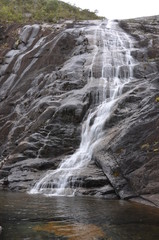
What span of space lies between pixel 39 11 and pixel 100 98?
3143 cm

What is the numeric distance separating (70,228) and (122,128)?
941 centimetres

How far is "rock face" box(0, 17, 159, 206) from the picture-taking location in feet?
50.6

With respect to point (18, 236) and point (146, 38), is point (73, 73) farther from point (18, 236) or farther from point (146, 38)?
point (18, 236)

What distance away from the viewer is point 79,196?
15.8 m

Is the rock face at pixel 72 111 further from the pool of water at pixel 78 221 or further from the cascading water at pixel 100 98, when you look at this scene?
the pool of water at pixel 78 221

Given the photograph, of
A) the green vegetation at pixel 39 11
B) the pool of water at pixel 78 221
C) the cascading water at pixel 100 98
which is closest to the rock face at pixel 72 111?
the cascading water at pixel 100 98

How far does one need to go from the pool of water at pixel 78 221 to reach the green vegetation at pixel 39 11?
125ft

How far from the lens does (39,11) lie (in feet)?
168

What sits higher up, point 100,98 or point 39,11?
point 39,11

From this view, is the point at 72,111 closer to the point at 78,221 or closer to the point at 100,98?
the point at 100,98

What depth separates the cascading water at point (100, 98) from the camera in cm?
1794

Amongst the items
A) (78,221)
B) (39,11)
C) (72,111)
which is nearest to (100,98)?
(72,111)

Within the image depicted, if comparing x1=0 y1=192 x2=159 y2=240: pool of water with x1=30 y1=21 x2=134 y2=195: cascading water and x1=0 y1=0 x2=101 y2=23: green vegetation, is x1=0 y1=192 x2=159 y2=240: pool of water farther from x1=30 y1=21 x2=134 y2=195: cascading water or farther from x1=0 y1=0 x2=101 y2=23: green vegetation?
x1=0 y1=0 x2=101 y2=23: green vegetation

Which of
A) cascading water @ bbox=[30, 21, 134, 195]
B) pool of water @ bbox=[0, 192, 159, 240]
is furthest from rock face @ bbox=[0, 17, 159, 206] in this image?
pool of water @ bbox=[0, 192, 159, 240]
